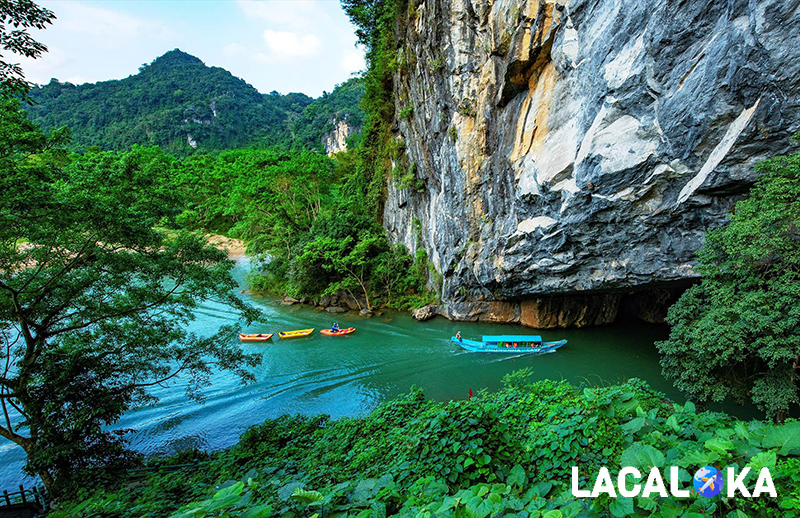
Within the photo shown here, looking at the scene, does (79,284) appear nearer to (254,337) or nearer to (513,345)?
(254,337)

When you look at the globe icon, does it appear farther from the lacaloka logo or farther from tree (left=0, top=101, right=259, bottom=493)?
tree (left=0, top=101, right=259, bottom=493)

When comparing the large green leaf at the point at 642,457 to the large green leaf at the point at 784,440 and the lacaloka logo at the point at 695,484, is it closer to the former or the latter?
the lacaloka logo at the point at 695,484

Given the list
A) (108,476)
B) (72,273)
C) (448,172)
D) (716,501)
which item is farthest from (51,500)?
(448,172)

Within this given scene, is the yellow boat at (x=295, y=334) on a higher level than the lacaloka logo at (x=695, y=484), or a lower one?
lower

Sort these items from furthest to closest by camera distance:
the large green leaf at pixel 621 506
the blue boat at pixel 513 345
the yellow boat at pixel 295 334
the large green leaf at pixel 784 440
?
the yellow boat at pixel 295 334
the blue boat at pixel 513 345
the large green leaf at pixel 784 440
the large green leaf at pixel 621 506

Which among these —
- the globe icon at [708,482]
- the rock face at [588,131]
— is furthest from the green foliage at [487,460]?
the rock face at [588,131]

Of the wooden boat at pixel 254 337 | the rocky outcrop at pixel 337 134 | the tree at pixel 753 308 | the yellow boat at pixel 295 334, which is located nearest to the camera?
the tree at pixel 753 308

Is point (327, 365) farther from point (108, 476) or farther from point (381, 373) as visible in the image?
point (108, 476)
